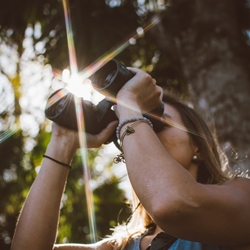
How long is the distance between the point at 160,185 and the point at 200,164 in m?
0.67

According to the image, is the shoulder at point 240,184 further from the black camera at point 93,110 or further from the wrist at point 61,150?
the wrist at point 61,150

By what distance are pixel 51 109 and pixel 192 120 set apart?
2.20 feet

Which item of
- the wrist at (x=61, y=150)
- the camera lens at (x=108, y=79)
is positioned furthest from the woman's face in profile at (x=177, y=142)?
the wrist at (x=61, y=150)

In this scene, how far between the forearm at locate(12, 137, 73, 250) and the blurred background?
0.51 meters

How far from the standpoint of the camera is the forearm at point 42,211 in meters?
1.49

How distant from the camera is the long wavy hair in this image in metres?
1.62

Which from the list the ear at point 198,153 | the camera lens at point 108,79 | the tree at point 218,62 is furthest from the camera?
the tree at point 218,62

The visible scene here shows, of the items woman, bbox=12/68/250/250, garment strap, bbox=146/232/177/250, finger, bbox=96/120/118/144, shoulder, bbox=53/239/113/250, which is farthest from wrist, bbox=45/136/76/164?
garment strap, bbox=146/232/177/250

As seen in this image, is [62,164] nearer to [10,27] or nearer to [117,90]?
[117,90]

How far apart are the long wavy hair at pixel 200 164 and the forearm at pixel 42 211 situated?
1.16ft

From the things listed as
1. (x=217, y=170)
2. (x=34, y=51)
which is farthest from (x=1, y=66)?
(x=217, y=170)

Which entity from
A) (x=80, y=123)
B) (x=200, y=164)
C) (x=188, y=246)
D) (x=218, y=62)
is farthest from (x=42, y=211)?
(x=218, y=62)

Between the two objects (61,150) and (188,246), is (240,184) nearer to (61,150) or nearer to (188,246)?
(188,246)

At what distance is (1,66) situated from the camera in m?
2.92
